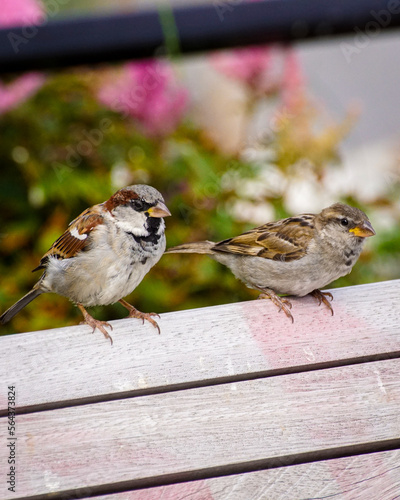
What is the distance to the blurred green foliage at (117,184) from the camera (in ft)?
8.54

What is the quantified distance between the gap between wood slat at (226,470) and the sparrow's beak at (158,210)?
0.70 m

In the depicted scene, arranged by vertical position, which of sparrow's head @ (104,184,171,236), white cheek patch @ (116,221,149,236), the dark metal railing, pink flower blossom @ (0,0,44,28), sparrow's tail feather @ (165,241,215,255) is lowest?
sparrow's tail feather @ (165,241,215,255)

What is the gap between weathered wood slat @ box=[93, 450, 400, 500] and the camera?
1.56 m

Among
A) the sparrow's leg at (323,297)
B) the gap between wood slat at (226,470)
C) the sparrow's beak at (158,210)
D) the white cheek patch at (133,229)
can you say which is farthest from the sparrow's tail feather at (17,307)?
the sparrow's leg at (323,297)

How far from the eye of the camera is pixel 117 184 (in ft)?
9.03

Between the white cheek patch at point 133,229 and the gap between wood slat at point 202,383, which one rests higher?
the white cheek patch at point 133,229

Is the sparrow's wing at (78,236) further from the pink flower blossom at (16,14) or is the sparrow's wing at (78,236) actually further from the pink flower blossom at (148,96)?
the pink flower blossom at (16,14)

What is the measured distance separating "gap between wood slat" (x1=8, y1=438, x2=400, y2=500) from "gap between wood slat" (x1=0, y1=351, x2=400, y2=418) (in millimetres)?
191

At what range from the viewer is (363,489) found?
159 centimetres

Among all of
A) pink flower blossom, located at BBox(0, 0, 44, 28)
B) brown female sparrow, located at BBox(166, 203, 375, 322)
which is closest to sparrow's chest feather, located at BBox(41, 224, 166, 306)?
brown female sparrow, located at BBox(166, 203, 375, 322)

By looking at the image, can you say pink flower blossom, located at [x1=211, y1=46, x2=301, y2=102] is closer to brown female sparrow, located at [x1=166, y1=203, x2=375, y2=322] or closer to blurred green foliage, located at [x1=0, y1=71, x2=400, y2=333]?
blurred green foliage, located at [x1=0, y1=71, x2=400, y2=333]

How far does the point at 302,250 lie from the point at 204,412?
0.71 meters

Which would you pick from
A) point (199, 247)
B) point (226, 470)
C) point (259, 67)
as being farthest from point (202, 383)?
point (259, 67)

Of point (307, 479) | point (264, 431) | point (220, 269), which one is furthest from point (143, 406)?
point (220, 269)
